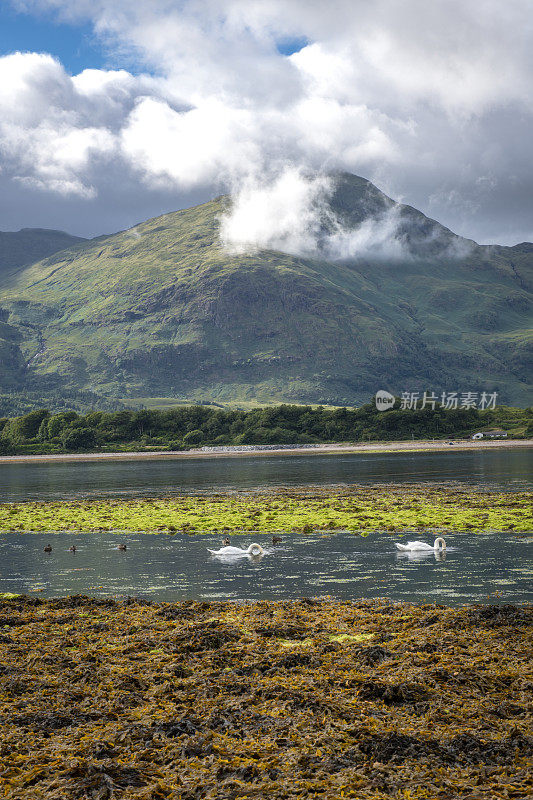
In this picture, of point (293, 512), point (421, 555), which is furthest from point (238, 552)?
point (293, 512)

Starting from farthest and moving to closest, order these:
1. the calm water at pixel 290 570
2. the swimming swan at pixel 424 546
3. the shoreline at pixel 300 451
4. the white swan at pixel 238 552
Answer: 1. the shoreline at pixel 300 451
2. the white swan at pixel 238 552
3. the swimming swan at pixel 424 546
4. the calm water at pixel 290 570

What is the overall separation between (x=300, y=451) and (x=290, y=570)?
147661 millimetres

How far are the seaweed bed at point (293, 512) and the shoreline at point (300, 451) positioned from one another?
104 metres

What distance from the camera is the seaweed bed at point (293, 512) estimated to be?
39.7 meters

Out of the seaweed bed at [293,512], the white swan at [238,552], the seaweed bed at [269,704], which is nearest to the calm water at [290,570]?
the white swan at [238,552]

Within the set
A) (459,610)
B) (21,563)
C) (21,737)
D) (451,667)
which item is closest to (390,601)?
A: (459,610)

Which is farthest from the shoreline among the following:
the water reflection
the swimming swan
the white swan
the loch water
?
the white swan

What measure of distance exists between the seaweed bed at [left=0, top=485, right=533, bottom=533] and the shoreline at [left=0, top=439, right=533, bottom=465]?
342 ft

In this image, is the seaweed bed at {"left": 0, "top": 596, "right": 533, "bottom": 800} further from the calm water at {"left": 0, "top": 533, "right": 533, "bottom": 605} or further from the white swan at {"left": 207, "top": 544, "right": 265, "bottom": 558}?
the white swan at {"left": 207, "top": 544, "right": 265, "bottom": 558}

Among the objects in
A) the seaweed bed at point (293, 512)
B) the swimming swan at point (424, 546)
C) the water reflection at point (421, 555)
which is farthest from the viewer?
the seaweed bed at point (293, 512)

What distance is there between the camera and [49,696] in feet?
47.3

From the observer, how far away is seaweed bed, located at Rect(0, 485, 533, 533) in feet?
130

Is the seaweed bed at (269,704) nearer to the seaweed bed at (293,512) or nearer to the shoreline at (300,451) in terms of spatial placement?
the seaweed bed at (293,512)

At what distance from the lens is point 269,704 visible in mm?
13680
